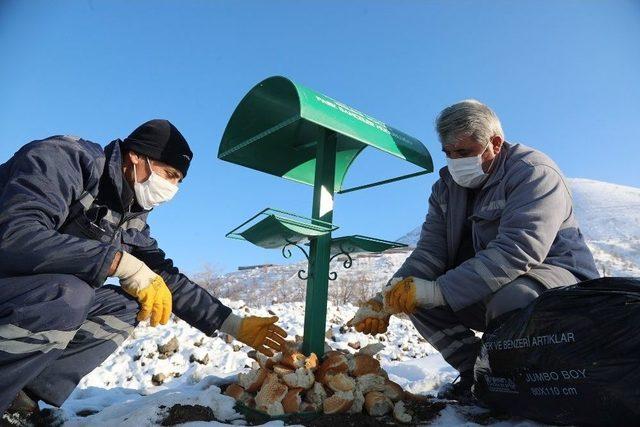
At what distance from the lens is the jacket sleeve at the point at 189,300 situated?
2324 mm

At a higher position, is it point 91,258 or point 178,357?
point 91,258

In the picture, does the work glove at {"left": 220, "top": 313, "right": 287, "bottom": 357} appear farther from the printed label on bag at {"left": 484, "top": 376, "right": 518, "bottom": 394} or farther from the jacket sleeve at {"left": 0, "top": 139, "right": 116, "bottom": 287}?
the printed label on bag at {"left": 484, "top": 376, "right": 518, "bottom": 394}

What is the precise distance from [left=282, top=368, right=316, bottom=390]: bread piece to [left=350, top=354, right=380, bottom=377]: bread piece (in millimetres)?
224

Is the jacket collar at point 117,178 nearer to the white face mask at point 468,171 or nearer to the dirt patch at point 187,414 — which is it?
the dirt patch at point 187,414

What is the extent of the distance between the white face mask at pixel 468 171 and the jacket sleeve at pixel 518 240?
0.79ft

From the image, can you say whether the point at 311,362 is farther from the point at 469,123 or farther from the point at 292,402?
the point at 469,123

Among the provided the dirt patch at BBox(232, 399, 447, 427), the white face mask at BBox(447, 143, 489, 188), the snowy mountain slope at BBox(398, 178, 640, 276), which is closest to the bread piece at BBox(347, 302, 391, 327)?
the dirt patch at BBox(232, 399, 447, 427)

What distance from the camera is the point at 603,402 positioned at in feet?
4.71

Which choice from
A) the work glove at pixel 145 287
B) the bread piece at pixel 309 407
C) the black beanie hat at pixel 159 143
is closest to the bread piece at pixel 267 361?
the bread piece at pixel 309 407

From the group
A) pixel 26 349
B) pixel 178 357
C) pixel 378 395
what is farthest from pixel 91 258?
pixel 178 357

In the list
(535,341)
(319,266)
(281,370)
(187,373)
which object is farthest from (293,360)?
(187,373)

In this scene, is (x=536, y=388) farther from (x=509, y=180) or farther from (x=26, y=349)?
(x=26, y=349)

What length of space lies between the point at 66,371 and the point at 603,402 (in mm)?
2114

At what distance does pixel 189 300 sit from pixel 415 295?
1164 mm
